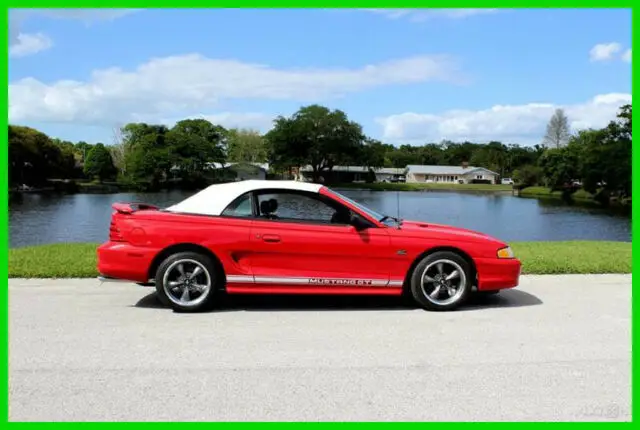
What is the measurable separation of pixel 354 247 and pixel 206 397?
10.2 ft

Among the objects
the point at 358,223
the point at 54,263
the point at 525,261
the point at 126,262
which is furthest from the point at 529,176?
the point at 126,262

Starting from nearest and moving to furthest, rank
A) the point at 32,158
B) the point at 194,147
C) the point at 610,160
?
1. the point at 610,160
2. the point at 32,158
3. the point at 194,147

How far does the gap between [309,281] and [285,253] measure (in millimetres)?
407

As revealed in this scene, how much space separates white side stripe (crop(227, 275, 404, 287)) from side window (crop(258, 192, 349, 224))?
67cm

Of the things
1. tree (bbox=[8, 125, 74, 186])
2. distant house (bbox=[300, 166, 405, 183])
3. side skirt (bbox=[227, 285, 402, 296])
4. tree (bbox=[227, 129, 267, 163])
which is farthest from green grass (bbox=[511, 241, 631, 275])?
distant house (bbox=[300, 166, 405, 183])

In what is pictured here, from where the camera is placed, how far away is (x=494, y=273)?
6.99 meters

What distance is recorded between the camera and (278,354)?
16.4 ft

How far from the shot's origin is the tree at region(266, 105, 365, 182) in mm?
120250

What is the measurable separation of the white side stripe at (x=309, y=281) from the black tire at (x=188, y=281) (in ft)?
0.73

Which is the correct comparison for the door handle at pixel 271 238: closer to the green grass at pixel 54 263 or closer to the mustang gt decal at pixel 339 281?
the mustang gt decal at pixel 339 281

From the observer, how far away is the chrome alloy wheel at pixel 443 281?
269 inches

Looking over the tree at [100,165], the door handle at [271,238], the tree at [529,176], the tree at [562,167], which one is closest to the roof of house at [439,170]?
the tree at [529,176]

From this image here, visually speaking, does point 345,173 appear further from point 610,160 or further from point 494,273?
point 494,273

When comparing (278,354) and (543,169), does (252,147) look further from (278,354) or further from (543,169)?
(278,354)
